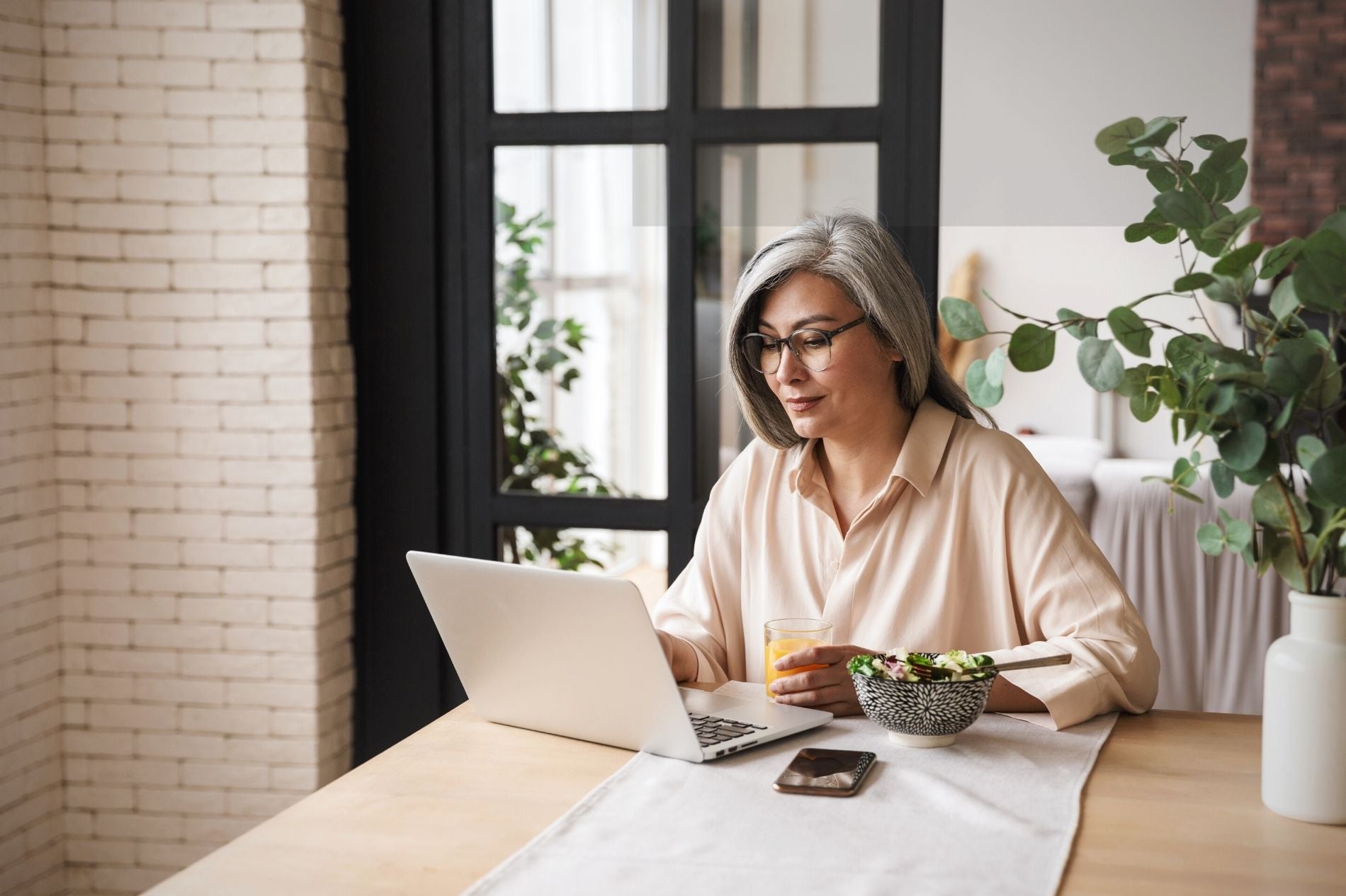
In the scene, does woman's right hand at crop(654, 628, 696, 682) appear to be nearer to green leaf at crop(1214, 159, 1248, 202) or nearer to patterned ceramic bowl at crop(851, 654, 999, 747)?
patterned ceramic bowl at crop(851, 654, 999, 747)

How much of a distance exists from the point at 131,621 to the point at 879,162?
1972 mm

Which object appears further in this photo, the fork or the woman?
the woman

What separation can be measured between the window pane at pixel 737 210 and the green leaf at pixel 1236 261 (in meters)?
1.58

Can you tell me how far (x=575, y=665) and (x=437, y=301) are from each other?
1.71 metres

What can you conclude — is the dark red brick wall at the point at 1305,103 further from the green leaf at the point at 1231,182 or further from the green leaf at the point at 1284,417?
the green leaf at the point at 1284,417

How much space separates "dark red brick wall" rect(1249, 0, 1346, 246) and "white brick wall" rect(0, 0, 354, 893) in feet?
6.60

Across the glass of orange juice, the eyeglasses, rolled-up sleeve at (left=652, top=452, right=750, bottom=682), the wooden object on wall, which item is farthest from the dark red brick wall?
the wooden object on wall

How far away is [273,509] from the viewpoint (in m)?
2.92

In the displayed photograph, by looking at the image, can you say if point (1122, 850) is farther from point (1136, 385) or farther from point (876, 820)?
point (1136, 385)

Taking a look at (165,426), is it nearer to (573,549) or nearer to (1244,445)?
(573,549)

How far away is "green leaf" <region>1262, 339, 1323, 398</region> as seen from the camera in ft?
4.13

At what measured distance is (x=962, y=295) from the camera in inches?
246

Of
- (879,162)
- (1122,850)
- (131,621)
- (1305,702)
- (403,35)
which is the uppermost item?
(403,35)

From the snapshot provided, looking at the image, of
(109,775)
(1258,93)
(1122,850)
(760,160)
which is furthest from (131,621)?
(1258,93)
